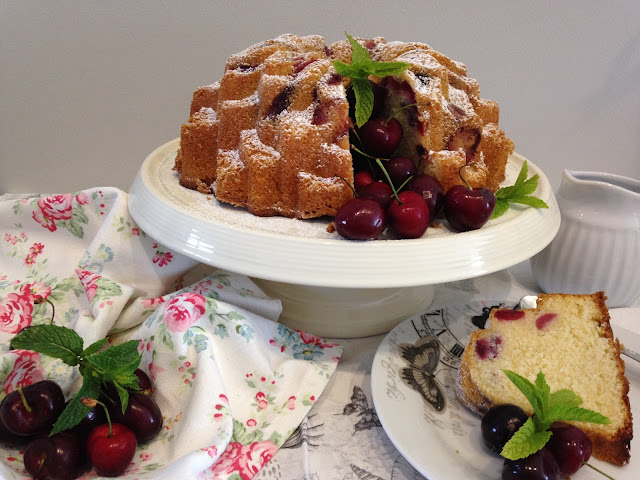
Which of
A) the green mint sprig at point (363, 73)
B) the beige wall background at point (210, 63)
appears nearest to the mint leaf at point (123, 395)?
the green mint sprig at point (363, 73)

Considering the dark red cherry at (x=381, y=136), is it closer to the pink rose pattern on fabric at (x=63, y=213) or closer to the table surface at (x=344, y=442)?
the table surface at (x=344, y=442)

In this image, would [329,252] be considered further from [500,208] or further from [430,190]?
[500,208]

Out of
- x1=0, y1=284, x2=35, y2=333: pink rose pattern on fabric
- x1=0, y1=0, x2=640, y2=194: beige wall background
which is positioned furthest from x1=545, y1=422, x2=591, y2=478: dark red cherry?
x1=0, y1=0, x2=640, y2=194: beige wall background

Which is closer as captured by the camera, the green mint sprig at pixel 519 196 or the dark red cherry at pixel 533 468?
the dark red cherry at pixel 533 468

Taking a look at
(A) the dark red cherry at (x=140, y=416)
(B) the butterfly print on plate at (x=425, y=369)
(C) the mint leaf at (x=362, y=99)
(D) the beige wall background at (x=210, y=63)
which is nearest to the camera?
(A) the dark red cherry at (x=140, y=416)

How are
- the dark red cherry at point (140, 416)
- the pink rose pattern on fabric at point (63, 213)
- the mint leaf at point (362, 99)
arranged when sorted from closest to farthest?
the dark red cherry at point (140, 416) < the mint leaf at point (362, 99) < the pink rose pattern on fabric at point (63, 213)

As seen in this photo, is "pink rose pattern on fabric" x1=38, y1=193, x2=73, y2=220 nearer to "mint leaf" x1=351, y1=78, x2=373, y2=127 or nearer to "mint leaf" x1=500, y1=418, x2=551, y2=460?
"mint leaf" x1=351, y1=78, x2=373, y2=127

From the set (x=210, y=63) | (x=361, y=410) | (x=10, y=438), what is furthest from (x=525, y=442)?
(x=210, y=63)
